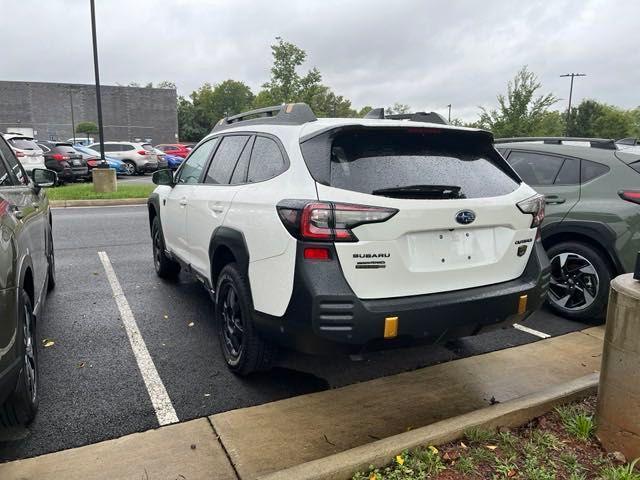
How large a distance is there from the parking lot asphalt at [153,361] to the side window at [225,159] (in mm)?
1347

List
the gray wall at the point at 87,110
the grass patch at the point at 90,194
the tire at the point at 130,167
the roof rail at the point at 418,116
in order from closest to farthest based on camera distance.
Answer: the roof rail at the point at 418,116 → the grass patch at the point at 90,194 → the tire at the point at 130,167 → the gray wall at the point at 87,110

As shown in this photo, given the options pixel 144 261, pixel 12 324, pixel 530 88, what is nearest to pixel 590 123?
pixel 530 88

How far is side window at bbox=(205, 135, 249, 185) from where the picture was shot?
3859 millimetres

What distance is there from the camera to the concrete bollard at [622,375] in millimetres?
2393

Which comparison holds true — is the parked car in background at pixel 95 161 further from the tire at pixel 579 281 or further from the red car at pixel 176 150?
the tire at pixel 579 281

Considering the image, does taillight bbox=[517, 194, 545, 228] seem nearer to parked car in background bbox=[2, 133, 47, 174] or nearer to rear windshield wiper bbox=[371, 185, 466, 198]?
rear windshield wiper bbox=[371, 185, 466, 198]

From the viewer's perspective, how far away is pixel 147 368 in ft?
12.1

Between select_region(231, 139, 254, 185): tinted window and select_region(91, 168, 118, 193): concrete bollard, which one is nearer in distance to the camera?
select_region(231, 139, 254, 185): tinted window

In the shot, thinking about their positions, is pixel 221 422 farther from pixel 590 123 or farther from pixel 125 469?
pixel 590 123

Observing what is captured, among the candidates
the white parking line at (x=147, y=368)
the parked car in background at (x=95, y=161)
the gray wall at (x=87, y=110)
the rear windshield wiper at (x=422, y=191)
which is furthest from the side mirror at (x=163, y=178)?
the gray wall at (x=87, y=110)

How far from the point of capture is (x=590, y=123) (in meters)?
52.7

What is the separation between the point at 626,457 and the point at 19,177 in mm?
4674

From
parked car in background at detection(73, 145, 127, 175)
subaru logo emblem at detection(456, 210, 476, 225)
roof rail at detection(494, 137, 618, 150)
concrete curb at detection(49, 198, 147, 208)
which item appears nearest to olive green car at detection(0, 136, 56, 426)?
subaru logo emblem at detection(456, 210, 476, 225)

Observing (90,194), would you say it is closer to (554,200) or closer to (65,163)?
(65,163)
